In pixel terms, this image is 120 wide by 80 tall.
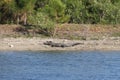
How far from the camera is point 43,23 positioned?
40.7m

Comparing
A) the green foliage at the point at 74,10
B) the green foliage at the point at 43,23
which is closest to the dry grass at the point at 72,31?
the green foliage at the point at 43,23

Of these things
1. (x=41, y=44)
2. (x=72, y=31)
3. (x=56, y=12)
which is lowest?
(x=41, y=44)

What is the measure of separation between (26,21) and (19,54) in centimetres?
1051

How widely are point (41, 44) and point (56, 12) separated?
196 inches

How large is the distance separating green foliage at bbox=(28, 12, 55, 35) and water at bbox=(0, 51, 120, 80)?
208 inches

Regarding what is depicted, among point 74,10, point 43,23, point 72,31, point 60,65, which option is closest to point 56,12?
point 43,23

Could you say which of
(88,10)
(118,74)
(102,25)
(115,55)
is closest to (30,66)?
(118,74)

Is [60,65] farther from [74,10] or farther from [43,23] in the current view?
[74,10]

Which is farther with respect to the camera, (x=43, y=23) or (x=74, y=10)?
(x=74, y=10)

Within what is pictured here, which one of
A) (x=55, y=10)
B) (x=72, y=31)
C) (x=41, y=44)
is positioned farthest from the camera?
(x=55, y=10)

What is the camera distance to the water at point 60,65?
2506 centimetres

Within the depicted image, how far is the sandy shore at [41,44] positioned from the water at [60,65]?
1406 millimetres

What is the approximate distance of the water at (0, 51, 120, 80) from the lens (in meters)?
25.1

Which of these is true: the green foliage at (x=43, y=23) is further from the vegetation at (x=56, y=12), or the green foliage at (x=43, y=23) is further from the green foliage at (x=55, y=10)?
the green foliage at (x=55, y=10)
